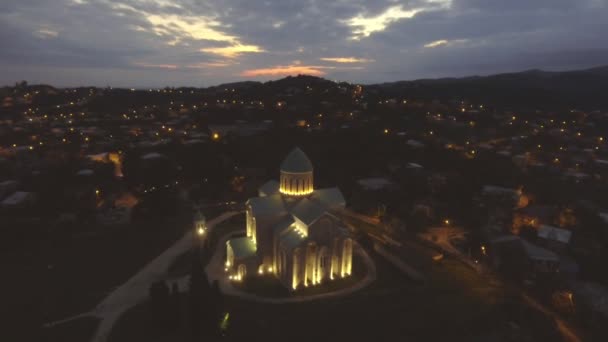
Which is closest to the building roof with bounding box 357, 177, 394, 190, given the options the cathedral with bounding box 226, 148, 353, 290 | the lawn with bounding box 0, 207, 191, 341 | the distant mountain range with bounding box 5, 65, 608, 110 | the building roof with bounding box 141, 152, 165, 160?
the cathedral with bounding box 226, 148, 353, 290

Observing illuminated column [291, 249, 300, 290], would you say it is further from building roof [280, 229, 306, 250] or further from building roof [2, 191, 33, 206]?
building roof [2, 191, 33, 206]

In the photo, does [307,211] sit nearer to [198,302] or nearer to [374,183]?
[198,302]

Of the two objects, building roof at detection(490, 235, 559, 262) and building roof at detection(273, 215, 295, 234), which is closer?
building roof at detection(273, 215, 295, 234)

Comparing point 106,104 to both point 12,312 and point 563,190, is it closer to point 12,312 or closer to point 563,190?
point 12,312

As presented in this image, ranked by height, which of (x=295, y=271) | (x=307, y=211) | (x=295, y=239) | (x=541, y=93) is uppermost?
(x=541, y=93)

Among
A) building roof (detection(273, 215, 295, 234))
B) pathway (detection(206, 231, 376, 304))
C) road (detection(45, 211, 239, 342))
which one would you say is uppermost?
building roof (detection(273, 215, 295, 234))

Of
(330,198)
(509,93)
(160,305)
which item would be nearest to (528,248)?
(330,198)

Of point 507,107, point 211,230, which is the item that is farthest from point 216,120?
point 507,107
